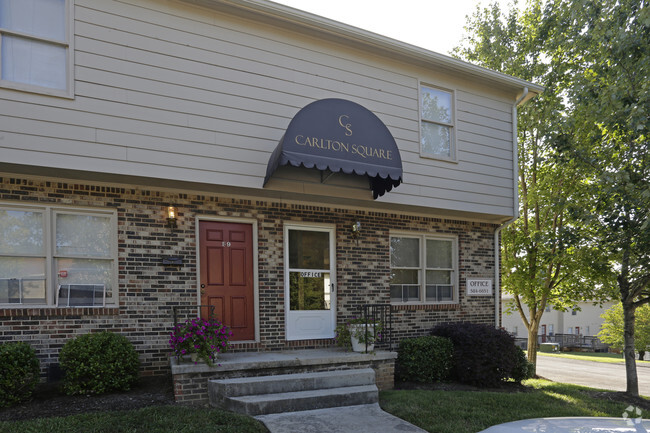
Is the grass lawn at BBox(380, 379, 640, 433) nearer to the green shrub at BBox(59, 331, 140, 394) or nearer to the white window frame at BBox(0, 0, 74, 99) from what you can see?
the green shrub at BBox(59, 331, 140, 394)

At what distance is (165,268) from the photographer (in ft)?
23.4

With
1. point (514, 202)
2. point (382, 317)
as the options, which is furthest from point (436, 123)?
point (382, 317)

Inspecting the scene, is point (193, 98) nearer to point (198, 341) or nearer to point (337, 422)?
point (198, 341)

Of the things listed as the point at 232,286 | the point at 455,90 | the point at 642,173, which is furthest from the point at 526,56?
the point at 232,286

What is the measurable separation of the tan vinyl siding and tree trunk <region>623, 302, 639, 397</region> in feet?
13.8

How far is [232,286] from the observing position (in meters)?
7.63

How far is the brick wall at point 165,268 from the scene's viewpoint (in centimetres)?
640

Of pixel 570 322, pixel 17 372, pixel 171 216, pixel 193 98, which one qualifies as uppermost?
pixel 193 98

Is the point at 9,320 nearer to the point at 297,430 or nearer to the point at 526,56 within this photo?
the point at 297,430

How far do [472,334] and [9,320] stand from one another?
713 cm

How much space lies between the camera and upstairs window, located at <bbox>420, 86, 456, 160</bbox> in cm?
926

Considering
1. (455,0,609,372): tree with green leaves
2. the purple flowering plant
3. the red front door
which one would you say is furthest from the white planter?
(455,0,609,372): tree with green leaves

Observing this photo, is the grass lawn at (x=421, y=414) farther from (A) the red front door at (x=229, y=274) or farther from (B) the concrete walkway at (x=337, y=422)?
(A) the red front door at (x=229, y=274)

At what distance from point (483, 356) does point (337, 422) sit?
12.2ft
